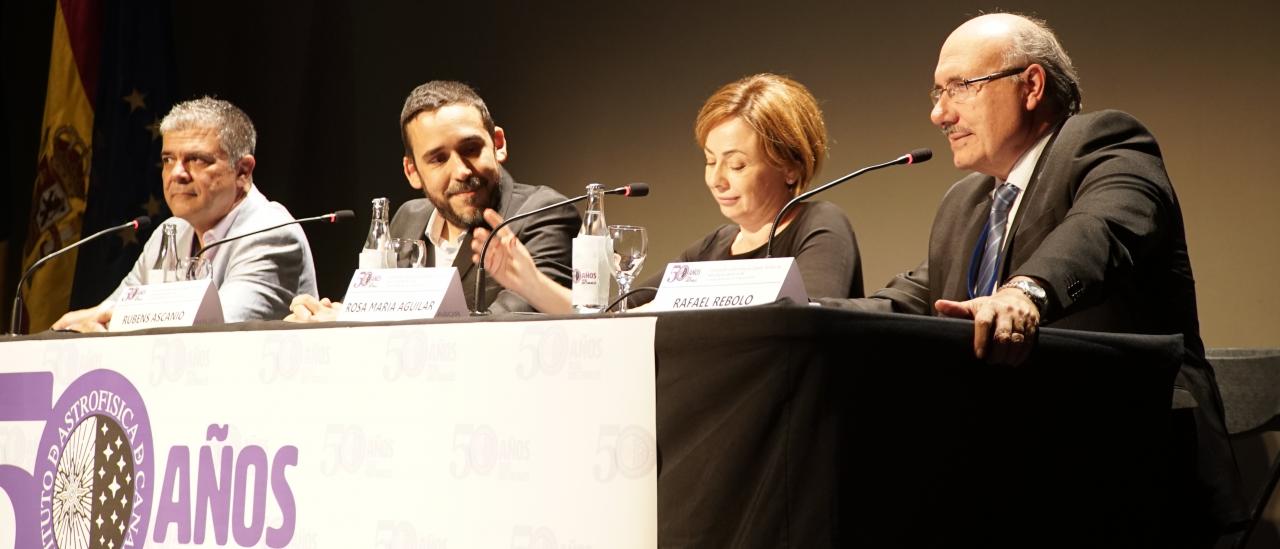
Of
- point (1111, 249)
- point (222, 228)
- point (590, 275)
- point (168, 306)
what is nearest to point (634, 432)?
point (590, 275)

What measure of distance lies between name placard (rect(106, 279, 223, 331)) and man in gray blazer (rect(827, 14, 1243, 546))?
1.16 metres

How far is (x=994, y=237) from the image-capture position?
2.24 meters

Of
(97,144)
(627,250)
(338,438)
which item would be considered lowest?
(338,438)

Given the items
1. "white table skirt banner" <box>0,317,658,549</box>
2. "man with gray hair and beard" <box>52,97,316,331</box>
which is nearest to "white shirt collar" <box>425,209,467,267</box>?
"man with gray hair and beard" <box>52,97,316,331</box>

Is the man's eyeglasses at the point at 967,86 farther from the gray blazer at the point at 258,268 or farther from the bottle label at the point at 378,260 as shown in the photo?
the gray blazer at the point at 258,268

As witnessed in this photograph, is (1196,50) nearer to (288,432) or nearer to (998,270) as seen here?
(998,270)

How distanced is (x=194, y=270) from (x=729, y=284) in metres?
1.33

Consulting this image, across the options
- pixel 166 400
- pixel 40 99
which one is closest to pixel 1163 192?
pixel 166 400

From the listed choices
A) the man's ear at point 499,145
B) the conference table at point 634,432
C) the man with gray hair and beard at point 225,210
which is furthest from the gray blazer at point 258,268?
the conference table at point 634,432

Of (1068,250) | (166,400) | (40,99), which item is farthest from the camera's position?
(40,99)

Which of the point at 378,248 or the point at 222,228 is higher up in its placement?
the point at 222,228

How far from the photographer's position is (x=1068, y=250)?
1.74 meters

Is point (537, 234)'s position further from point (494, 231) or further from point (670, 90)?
point (670, 90)

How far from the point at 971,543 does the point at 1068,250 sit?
487 millimetres
